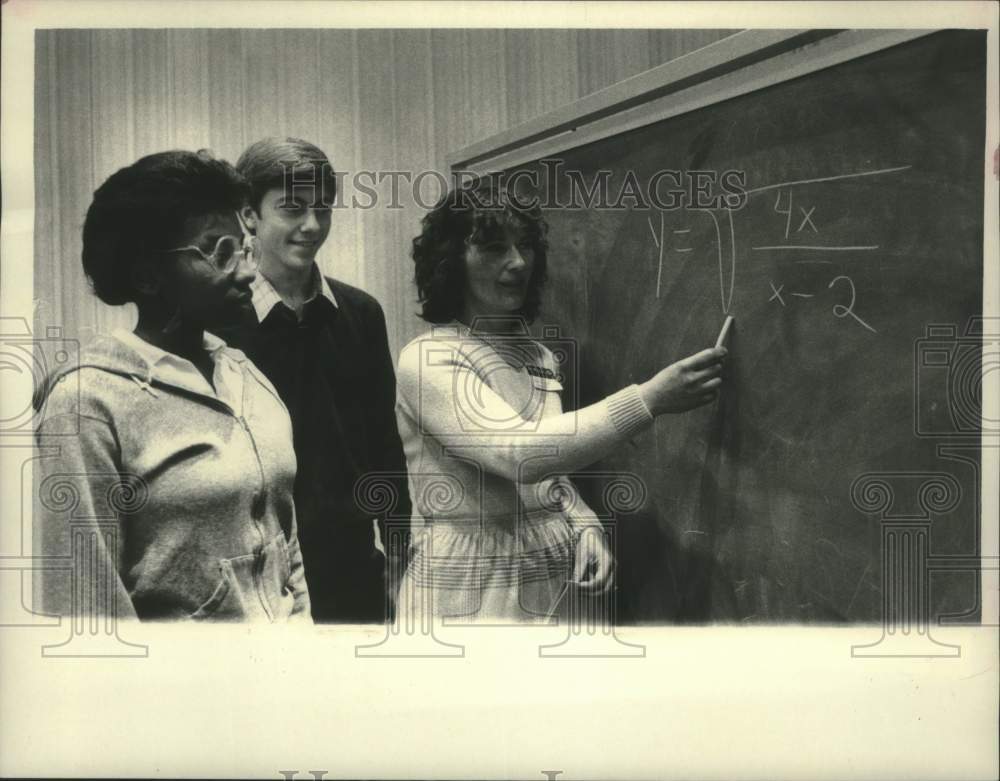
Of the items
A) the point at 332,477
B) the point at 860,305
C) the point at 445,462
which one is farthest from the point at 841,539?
the point at 332,477

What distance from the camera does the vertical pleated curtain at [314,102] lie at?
175 cm

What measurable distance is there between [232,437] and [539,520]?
658mm

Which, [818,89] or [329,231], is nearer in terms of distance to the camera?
[818,89]

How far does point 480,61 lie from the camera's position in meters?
1.75

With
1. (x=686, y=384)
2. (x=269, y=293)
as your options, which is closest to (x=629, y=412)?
(x=686, y=384)

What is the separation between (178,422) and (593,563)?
0.91 metres

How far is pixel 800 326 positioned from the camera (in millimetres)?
1681

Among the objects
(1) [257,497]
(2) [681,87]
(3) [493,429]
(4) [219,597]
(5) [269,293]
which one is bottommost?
(4) [219,597]

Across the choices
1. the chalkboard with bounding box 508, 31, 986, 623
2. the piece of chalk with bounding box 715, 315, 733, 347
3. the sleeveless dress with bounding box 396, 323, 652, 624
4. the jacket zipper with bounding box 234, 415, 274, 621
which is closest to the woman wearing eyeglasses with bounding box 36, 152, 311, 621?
the jacket zipper with bounding box 234, 415, 274, 621

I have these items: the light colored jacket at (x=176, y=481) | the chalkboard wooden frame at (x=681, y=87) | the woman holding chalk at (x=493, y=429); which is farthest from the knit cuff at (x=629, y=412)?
the light colored jacket at (x=176, y=481)

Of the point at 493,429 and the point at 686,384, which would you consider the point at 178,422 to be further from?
the point at 686,384

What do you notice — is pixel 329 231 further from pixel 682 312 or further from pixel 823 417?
pixel 823 417

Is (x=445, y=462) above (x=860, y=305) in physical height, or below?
below

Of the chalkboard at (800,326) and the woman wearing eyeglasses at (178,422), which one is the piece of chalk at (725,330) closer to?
the chalkboard at (800,326)
